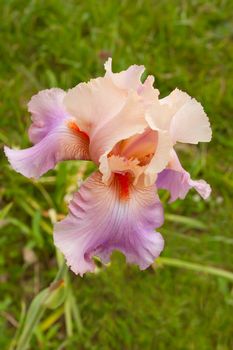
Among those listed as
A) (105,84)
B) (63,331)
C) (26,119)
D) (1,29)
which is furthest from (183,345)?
(1,29)

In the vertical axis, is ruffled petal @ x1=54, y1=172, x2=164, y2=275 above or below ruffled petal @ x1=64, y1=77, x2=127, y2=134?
below

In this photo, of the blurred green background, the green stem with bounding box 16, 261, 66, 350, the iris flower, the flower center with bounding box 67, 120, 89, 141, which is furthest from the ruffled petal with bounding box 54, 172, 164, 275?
the blurred green background

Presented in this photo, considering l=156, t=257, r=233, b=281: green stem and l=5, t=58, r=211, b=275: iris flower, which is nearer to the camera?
l=5, t=58, r=211, b=275: iris flower

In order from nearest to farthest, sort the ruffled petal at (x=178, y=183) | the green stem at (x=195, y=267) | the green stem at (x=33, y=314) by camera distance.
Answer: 1. the ruffled petal at (x=178, y=183)
2. the green stem at (x=33, y=314)
3. the green stem at (x=195, y=267)

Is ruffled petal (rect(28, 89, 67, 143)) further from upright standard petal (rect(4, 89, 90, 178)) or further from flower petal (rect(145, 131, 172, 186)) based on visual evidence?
flower petal (rect(145, 131, 172, 186))

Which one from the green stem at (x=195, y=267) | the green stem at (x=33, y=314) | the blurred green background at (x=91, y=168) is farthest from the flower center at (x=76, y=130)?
the green stem at (x=195, y=267)

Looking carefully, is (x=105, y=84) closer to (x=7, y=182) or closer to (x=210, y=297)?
(x=7, y=182)

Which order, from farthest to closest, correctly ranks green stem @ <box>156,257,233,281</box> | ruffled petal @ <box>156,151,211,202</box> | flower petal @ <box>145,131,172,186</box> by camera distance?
green stem @ <box>156,257,233,281</box> < ruffled petal @ <box>156,151,211,202</box> < flower petal @ <box>145,131,172,186</box>

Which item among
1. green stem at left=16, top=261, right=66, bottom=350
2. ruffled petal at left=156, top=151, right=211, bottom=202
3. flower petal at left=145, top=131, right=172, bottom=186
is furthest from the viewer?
green stem at left=16, top=261, right=66, bottom=350

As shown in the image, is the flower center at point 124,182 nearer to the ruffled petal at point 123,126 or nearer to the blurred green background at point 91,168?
the ruffled petal at point 123,126
